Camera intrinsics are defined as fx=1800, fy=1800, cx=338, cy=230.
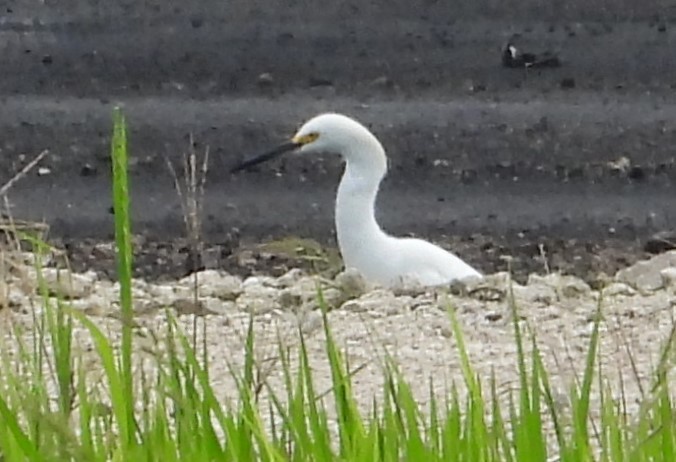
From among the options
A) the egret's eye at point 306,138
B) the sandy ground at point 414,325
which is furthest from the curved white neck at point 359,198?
the sandy ground at point 414,325

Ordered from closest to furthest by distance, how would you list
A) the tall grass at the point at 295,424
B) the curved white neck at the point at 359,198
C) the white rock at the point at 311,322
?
the tall grass at the point at 295,424
the white rock at the point at 311,322
the curved white neck at the point at 359,198

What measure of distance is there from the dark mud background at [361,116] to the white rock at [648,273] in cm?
20

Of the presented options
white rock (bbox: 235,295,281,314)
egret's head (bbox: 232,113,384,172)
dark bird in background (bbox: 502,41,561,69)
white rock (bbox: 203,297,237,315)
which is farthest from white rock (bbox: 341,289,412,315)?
dark bird in background (bbox: 502,41,561,69)

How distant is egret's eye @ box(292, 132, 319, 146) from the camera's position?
6.66 meters

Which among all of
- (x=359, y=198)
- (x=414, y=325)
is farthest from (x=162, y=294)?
(x=359, y=198)

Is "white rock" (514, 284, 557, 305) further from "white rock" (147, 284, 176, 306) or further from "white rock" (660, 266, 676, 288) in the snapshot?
"white rock" (147, 284, 176, 306)

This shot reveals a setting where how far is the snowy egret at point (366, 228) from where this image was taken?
228 inches

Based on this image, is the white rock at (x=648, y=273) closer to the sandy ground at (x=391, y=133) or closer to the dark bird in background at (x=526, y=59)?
Result: the sandy ground at (x=391, y=133)

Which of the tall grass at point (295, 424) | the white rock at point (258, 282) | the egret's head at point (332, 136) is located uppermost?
the egret's head at point (332, 136)

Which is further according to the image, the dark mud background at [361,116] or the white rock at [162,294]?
the dark mud background at [361,116]

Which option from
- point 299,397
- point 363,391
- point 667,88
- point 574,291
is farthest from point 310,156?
point 299,397

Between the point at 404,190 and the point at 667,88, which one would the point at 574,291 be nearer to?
the point at 404,190

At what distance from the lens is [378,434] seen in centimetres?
240

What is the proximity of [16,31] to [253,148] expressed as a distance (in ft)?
9.14
